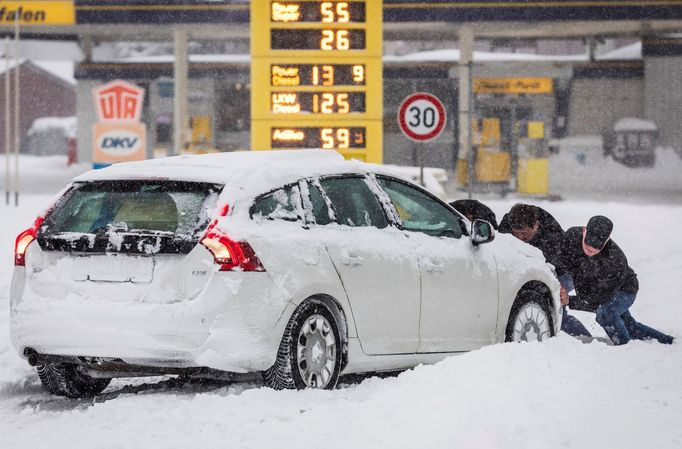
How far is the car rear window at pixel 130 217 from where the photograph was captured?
659 centimetres

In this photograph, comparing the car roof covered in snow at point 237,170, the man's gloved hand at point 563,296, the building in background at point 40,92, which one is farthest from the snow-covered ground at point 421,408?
the building in background at point 40,92

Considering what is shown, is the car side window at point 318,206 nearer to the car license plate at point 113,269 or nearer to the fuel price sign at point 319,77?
the car license plate at point 113,269

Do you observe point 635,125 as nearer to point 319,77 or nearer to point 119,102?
point 319,77

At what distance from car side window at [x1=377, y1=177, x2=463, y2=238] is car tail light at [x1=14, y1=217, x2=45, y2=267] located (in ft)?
7.20

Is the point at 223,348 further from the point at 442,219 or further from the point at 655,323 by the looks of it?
the point at 655,323

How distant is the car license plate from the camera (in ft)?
21.6

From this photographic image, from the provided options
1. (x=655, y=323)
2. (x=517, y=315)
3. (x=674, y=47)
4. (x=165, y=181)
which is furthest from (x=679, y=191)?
(x=165, y=181)

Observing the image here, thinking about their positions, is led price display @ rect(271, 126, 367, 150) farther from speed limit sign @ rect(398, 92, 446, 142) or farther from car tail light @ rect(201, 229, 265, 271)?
car tail light @ rect(201, 229, 265, 271)

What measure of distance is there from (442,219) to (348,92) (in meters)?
10.8

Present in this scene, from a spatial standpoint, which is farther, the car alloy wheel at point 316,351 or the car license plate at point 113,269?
the car alloy wheel at point 316,351

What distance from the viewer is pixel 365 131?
19.0 meters

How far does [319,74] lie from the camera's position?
18938 mm

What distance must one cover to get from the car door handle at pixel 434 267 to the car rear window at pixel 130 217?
1.71 m

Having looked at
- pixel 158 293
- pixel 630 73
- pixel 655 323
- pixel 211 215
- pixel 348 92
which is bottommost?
pixel 655 323
